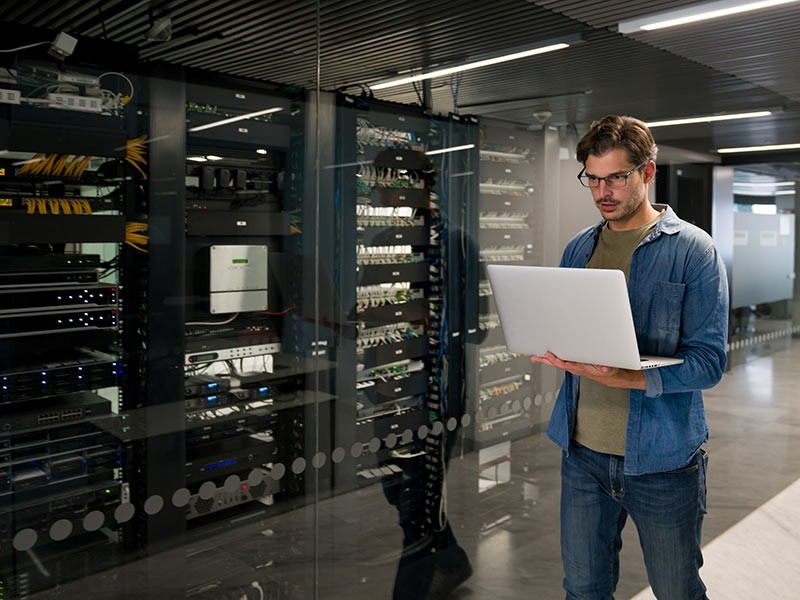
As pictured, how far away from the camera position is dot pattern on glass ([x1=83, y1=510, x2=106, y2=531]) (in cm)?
195

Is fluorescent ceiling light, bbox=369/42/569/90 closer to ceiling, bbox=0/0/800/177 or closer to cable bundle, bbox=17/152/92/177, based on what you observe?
ceiling, bbox=0/0/800/177

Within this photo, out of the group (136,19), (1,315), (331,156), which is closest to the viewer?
(1,315)

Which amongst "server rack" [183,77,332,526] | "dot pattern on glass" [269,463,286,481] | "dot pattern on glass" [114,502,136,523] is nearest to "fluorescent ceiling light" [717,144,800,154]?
"server rack" [183,77,332,526]

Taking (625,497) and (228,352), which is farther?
(228,352)

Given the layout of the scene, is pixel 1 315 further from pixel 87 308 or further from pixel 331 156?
pixel 331 156

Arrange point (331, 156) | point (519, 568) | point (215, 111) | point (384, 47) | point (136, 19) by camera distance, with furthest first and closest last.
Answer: point (519, 568), point (384, 47), point (331, 156), point (215, 111), point (136, 19)

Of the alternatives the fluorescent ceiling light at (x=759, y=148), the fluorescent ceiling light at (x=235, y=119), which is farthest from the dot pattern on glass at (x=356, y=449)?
the fluorescent ceiling light at (x=759, y=148)

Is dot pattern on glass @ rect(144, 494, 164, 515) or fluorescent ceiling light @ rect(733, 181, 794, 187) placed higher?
fluorescent ceiling light @ rect(733, 181, 794, 187)

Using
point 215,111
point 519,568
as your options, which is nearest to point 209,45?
point 215,111

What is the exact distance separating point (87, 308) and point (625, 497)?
4.64ft

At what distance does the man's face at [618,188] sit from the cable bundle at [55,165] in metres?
1.26

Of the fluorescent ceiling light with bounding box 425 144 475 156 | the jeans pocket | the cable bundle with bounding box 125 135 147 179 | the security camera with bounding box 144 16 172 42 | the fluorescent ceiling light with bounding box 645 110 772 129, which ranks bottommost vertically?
the jeans pocket

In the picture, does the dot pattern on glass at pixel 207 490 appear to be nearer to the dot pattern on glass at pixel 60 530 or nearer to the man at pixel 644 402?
the dot pattern on glass at pixel 60 530

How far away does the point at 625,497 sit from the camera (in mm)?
1986
